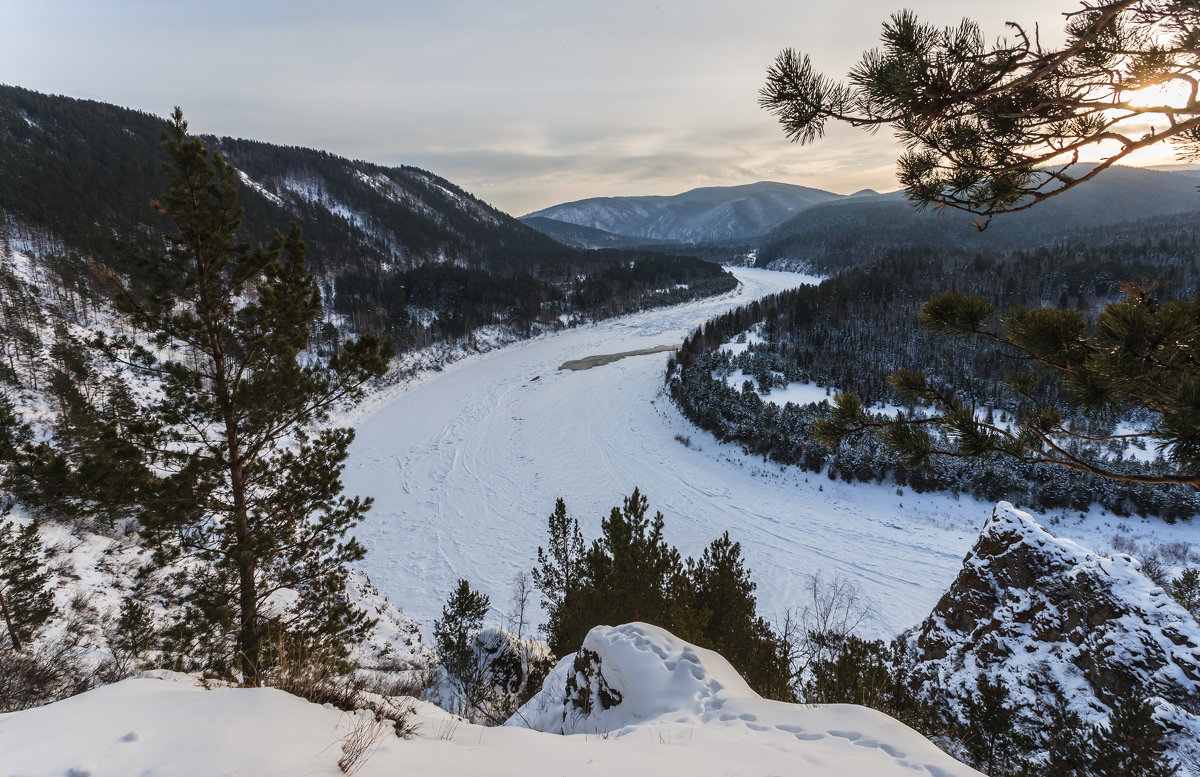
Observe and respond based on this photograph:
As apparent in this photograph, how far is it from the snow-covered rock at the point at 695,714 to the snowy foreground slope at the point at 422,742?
0.02 meters

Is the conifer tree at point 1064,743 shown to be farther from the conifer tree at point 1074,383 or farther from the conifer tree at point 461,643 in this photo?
→ the conifer tree at point 461,643

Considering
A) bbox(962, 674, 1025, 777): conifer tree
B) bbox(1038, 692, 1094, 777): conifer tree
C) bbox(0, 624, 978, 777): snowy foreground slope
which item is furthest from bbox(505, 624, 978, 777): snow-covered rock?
bbox(1038, 692, 1094, 777): conifer tree

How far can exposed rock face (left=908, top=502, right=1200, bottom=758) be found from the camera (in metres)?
8.02

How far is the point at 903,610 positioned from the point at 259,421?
64.7 feet

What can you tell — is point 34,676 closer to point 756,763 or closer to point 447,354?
point 756,763

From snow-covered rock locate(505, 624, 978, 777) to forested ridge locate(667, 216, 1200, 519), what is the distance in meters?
2.65

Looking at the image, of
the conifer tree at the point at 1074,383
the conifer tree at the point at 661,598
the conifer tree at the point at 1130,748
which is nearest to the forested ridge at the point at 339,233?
the conifer tree at the point at 1074,383

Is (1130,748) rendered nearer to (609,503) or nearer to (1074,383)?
(1074,383)

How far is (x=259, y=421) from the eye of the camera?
7.71m

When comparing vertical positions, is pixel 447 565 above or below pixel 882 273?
below

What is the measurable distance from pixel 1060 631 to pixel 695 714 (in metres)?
8.75

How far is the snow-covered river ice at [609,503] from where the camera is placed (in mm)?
19422

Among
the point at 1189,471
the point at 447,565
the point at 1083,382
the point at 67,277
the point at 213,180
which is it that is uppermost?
the point at 67,277

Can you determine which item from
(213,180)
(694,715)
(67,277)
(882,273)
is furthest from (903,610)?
(882,273)
